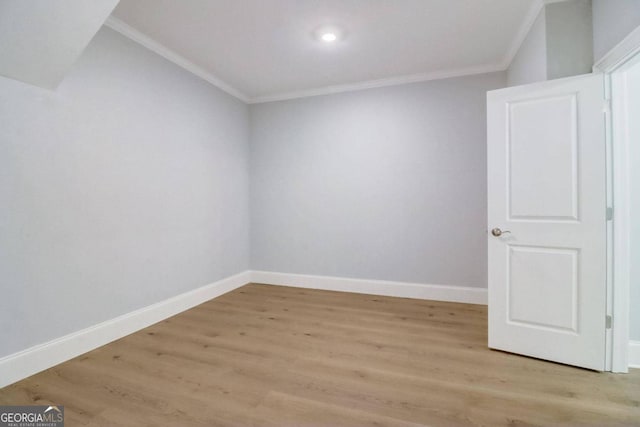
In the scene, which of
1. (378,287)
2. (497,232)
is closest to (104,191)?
(378,287)

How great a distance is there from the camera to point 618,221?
6.49 feet

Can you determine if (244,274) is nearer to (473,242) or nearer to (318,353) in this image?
(318,353)

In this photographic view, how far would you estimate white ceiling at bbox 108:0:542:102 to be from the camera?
2.36 meters

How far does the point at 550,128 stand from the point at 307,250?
3.03 m

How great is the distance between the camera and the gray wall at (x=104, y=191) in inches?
79.5

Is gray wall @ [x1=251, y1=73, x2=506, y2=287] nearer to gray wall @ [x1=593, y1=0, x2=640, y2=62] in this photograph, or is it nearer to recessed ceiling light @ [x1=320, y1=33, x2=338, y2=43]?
recessed ceiling light @ [x1=320, y1=33, x2=338, y2=43]

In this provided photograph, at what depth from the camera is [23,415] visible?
5.48 feet

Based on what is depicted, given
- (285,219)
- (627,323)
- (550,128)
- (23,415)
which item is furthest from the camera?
(285,219)

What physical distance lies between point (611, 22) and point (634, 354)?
2.26 metres

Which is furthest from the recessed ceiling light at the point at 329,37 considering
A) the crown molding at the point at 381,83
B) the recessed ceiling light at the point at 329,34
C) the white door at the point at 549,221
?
the white door at the point at 549,221

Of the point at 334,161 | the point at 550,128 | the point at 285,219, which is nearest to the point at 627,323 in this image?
the point at 550,128

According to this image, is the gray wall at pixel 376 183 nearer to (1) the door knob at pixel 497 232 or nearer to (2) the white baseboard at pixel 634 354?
(1) the door knob at pixel 497 232

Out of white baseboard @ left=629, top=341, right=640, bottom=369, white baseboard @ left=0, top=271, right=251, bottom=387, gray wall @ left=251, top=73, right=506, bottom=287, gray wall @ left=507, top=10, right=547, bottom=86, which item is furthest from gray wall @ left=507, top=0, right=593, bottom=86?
white baseboard @ left=0, top=271, right=251, bottom=387

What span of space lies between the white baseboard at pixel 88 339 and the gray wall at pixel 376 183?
1.36 meters
